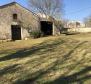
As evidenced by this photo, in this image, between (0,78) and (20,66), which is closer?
(0,78)

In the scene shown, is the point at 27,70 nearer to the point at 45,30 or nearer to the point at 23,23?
the point at 23,23

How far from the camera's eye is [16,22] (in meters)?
39.9

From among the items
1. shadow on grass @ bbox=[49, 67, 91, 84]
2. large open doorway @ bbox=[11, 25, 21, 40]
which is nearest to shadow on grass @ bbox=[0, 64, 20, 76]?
shadow on grass @ bbox=[49, 67, 91, 84]

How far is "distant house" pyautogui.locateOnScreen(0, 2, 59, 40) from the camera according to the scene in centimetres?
3909

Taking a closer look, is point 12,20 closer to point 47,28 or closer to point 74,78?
point 47,28

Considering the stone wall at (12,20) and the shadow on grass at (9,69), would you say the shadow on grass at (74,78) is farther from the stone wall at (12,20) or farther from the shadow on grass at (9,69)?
the stone wall at (12,20)

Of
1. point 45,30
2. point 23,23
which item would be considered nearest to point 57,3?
point 45,30

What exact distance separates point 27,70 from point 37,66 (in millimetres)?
997

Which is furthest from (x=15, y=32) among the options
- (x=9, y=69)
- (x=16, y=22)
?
(x=9, y=69)

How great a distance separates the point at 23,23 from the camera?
1593 inches

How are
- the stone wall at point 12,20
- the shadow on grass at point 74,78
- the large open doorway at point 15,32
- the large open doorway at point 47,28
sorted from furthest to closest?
the large open doorway at point 47,28, the large open doorway at point 15,32, the stone wall at point 12,20, the shadow on grass at point 74,78

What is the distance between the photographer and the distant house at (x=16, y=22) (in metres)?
39.1

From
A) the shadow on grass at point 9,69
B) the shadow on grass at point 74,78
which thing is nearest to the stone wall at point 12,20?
the shadow on grass at point 9,69

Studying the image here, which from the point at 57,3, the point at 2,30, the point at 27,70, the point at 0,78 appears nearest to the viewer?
the point at 0,78
